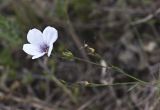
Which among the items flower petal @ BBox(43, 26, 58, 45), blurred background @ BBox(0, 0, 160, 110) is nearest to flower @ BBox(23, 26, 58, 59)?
flower petal @ BBox(43, 26, 58, 45)

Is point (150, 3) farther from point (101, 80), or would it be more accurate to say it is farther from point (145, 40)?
point (101, 80)

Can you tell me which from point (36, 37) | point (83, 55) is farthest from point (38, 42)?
point (83, 55)

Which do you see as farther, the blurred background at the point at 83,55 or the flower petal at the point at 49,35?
the blurred background at the point at 83,55

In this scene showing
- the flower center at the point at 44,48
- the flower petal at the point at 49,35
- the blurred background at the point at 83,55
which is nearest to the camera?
the flower petal at the point at 49,35


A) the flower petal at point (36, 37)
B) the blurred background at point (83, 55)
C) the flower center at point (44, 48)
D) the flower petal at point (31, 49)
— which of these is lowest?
the flower petal at point (31, 49)

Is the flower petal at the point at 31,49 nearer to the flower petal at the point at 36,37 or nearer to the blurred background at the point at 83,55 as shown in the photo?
the flower petal at the point at 36,37

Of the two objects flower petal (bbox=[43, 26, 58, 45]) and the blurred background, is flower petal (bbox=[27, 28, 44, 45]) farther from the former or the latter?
the blurred background

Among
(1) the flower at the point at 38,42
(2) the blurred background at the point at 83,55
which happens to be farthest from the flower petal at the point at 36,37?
(2) the blurred background at the point at 83,55

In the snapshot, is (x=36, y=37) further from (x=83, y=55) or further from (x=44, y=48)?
(x=83, y=55)
